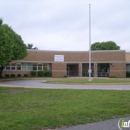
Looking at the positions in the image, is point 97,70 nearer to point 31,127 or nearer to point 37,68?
point 37,68

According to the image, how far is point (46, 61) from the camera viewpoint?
1847 inches

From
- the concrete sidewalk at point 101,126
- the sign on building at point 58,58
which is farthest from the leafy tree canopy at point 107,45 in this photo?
the concrete sidewalk at point 101,126

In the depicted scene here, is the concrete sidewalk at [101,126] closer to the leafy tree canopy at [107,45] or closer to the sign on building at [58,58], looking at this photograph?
the sign on building at [58,58]

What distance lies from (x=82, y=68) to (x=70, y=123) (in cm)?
4382

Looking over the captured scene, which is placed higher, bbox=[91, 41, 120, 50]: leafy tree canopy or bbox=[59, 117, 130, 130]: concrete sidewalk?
bbox=[91, 41, 120, 50]: leafy tree canopy

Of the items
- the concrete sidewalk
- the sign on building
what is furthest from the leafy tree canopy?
the concrete sidewalk

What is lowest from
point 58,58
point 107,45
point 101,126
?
point 101,126

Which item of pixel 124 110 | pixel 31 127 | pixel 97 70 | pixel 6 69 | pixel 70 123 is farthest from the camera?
pixel 97 70

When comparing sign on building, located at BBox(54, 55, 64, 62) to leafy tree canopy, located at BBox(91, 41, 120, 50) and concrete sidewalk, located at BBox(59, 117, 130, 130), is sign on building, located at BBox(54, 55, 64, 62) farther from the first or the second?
concrete sidewalk, located at BBox(59, 117, 130, 130)

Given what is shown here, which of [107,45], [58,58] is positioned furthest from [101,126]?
[107,45]

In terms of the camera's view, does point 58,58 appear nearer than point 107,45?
Yes

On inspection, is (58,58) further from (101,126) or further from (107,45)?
(101,126)

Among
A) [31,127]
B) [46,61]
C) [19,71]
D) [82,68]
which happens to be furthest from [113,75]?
[31,127]

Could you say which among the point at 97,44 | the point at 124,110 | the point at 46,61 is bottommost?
the point at 124,110
